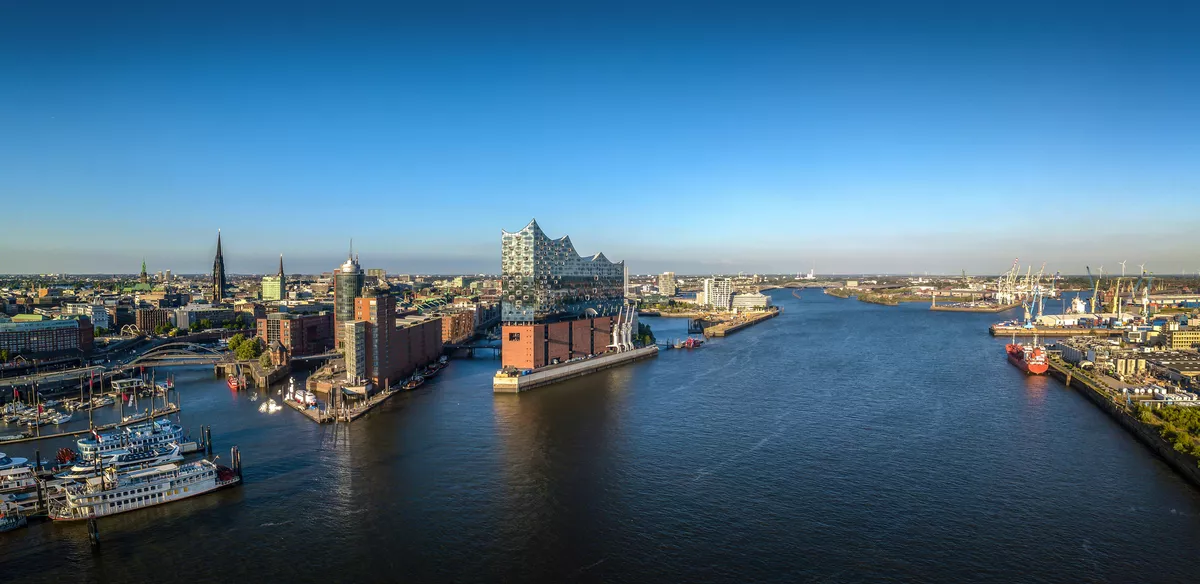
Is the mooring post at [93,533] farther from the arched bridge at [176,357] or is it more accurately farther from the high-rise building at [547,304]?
the arched bridge at [176,357]

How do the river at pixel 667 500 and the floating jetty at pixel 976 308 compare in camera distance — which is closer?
the river at pixel 667 500

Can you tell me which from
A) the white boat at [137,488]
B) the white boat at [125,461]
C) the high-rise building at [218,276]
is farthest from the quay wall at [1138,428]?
the high-rise building at [218,276]

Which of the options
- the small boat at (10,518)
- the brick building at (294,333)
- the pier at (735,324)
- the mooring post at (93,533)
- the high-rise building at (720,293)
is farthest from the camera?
the high-rise building at (720,293)

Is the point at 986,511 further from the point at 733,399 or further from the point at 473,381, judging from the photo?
the point at 473,381

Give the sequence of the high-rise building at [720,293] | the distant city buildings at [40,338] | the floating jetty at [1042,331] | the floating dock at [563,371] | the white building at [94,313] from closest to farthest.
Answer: the floating dock at [563,371], the distant city buildings at [40,338], the white building at [94,313], the floating jetty at [1042,331], the high-rise building at [720,293]

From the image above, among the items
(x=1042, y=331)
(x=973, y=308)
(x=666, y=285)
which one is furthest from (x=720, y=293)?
(x=1042, y=331)

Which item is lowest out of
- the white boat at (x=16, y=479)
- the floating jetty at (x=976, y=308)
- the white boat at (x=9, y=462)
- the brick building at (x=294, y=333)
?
the floating jetty at (x=976, y=308)

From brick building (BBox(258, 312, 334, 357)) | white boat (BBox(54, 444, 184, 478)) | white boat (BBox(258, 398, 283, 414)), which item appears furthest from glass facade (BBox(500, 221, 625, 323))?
white boat (BBox(54, 444, 184, 478))
